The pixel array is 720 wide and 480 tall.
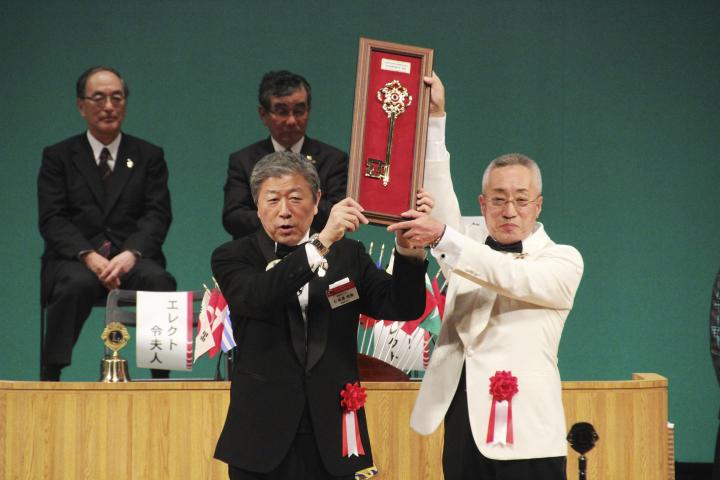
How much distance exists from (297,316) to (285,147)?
78.2 inches

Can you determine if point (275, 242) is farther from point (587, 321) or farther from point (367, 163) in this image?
point (587, 321)

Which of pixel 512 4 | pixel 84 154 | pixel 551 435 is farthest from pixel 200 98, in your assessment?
pixel 551 435

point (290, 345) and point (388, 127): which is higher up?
point (388, 127)

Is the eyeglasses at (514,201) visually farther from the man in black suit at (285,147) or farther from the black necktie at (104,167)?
the black necktie at (104,167)

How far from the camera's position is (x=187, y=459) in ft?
11.0

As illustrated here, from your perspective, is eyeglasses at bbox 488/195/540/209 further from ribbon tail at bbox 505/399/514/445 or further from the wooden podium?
the wooden podium

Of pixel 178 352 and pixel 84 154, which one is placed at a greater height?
pixel 84 154

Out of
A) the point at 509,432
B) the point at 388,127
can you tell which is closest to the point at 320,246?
the point at 388,127

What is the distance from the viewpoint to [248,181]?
14.3 feet

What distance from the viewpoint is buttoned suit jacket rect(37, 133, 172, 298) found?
14.4 ft

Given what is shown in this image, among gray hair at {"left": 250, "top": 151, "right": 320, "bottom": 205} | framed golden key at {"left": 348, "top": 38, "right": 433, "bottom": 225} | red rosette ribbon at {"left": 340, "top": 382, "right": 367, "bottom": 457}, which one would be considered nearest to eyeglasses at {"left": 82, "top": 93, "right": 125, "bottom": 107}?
gray hair at {"left": 250, "top": 151, "right": 320, "bottom": 205}

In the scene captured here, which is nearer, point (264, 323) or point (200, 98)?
point (264, 323)

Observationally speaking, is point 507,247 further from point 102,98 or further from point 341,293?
point 102,98

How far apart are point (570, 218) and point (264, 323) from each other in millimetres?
3315
